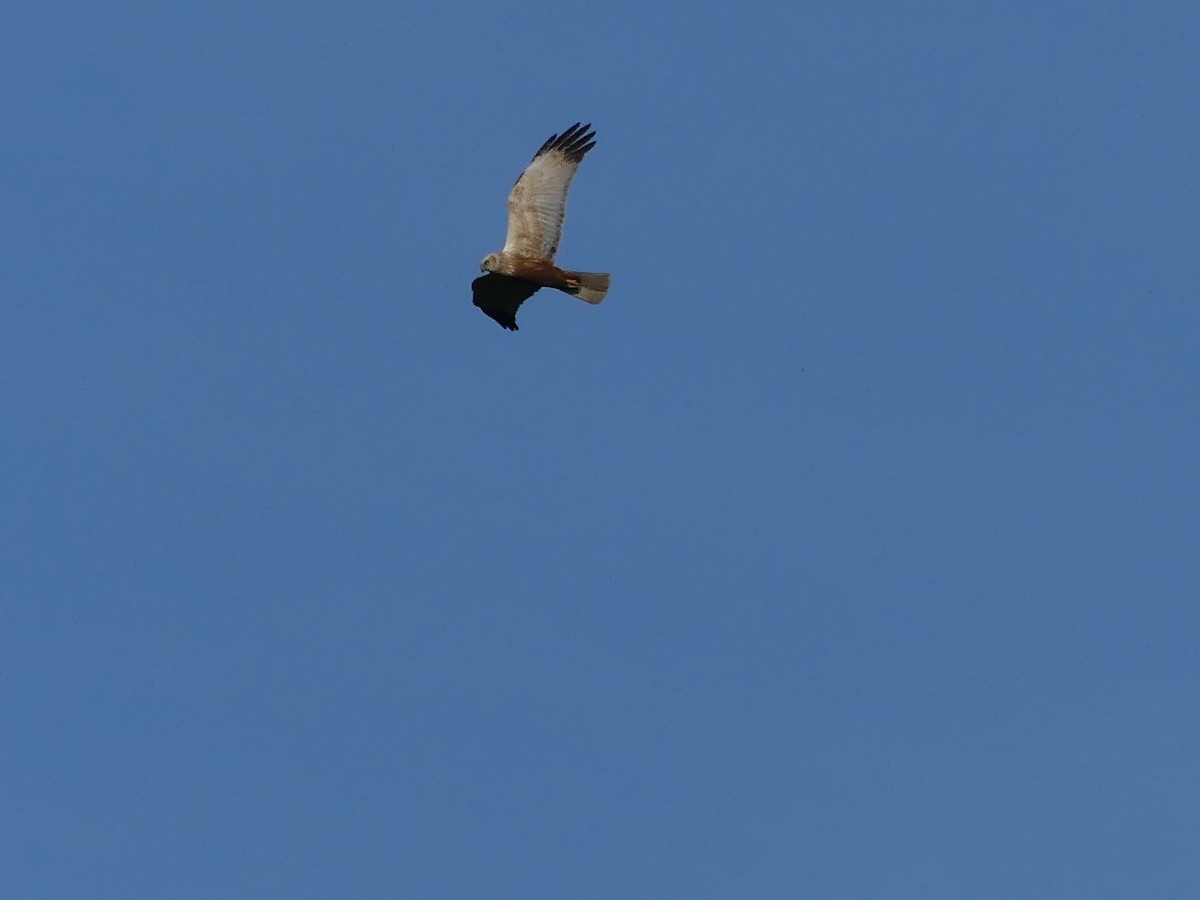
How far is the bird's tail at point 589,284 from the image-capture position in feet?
84.0

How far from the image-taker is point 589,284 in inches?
1009

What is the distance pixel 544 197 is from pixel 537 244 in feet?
2.86

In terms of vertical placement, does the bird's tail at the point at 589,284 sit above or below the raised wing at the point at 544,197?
below

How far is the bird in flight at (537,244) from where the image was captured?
25641 mm

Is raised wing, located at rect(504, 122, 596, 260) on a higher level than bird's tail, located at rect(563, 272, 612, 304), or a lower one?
higher

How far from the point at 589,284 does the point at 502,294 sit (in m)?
1.60

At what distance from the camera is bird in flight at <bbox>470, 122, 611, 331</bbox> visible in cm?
2564

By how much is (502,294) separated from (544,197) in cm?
172

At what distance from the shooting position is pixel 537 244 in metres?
25.9

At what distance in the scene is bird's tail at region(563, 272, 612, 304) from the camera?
1008 inches

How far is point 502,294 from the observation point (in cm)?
2633

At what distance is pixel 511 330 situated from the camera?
26.8m

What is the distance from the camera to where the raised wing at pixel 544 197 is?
25.9 meters

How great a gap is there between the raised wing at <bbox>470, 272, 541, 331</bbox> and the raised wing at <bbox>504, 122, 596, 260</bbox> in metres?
0.51
